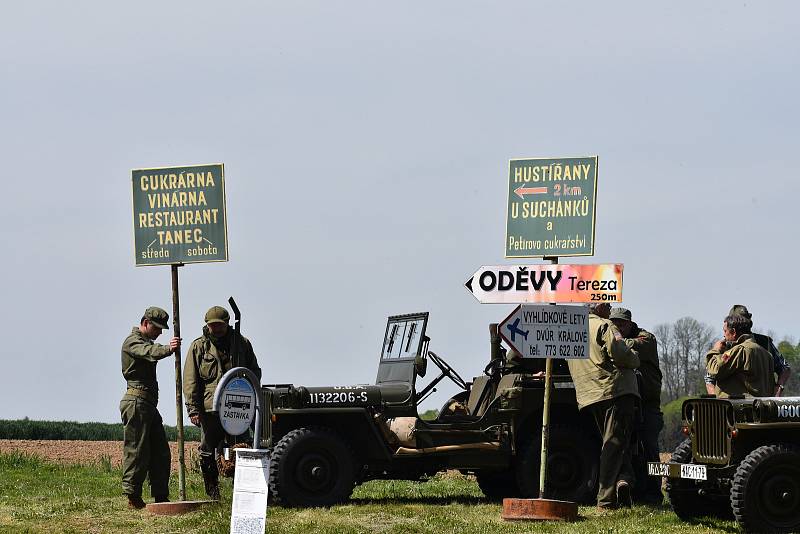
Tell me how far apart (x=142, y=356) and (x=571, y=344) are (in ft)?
14.0

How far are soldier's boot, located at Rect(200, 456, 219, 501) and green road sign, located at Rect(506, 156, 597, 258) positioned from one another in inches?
152

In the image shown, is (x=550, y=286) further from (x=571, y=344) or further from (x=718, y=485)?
(x=718, y=485)

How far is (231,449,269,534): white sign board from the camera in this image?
9.05m

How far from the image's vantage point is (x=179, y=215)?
45.9ft

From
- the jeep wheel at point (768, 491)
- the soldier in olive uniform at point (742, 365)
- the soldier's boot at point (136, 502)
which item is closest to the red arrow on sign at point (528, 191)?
the soldier in olive uniform at point (742, 365)

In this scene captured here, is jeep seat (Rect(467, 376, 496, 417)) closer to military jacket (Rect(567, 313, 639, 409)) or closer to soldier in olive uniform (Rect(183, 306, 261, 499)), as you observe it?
military jacket (Rect(567, 313, 639, 409))

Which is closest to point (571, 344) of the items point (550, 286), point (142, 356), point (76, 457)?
point (550, 286)

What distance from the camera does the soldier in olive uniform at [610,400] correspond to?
537 inches

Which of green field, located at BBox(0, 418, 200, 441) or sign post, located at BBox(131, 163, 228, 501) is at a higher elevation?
sign post, located at BBox(131, 163, 228, 501)

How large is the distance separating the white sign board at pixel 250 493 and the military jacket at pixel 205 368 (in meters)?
5.26

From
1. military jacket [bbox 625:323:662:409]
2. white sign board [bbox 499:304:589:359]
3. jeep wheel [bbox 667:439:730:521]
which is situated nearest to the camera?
jeep wheel [bbox 667:439:730:521]

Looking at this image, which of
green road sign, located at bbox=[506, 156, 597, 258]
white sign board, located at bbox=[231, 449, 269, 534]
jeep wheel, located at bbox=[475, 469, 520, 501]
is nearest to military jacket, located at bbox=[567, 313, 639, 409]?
green road sign, located at bbox=[506, 156, 597, 258]

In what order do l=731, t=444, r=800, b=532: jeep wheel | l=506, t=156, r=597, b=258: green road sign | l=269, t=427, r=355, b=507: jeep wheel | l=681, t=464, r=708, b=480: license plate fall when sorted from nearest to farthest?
l=731, t=444, r=800, b=532: jeep wheel < l=681, t=464, r=708, b=480: license plate < l=506, t=156, r=597, b=258: green road sign < l=269, t=427, r=355, b=507: jeep wheel

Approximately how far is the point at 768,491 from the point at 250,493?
16.0 ft
